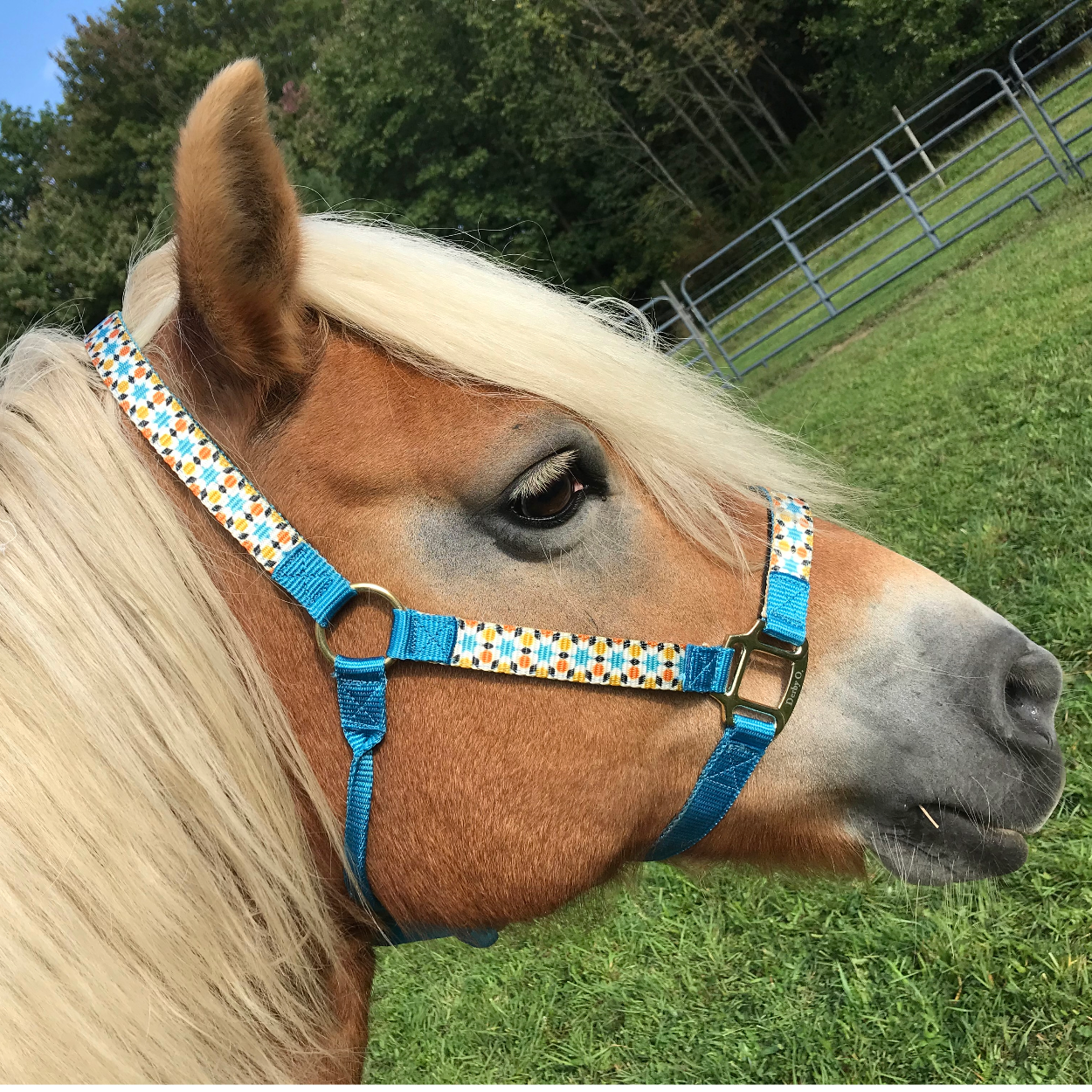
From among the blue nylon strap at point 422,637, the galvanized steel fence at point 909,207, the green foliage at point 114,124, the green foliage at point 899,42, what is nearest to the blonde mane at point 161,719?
the blue nylon strap at point 422,637

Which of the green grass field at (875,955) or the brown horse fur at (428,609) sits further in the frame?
the green grass field at (875,955)

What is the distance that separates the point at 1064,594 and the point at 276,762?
3.16m

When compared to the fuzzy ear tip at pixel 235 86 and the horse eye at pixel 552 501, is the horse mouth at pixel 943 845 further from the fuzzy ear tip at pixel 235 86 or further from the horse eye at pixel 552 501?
the fuzzy ear tip at pixel 235 86

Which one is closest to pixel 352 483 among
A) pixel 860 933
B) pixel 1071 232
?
pixel 860 933

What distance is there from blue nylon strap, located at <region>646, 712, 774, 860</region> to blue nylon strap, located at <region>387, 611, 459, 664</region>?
496 mm

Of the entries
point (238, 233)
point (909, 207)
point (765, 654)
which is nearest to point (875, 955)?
point (765, 654)

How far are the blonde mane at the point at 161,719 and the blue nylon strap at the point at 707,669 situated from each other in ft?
0.56

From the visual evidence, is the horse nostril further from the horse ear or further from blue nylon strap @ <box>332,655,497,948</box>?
the horse ear

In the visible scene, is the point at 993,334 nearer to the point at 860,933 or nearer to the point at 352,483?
the point at 860,933

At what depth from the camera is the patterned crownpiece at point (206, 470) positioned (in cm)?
118

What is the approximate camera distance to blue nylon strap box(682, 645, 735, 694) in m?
1.29

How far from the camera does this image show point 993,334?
21.6 feet

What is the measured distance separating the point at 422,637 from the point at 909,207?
13154 mm

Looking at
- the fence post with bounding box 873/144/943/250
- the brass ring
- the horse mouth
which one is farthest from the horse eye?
the fence post with bounding box 873/144/943/250
